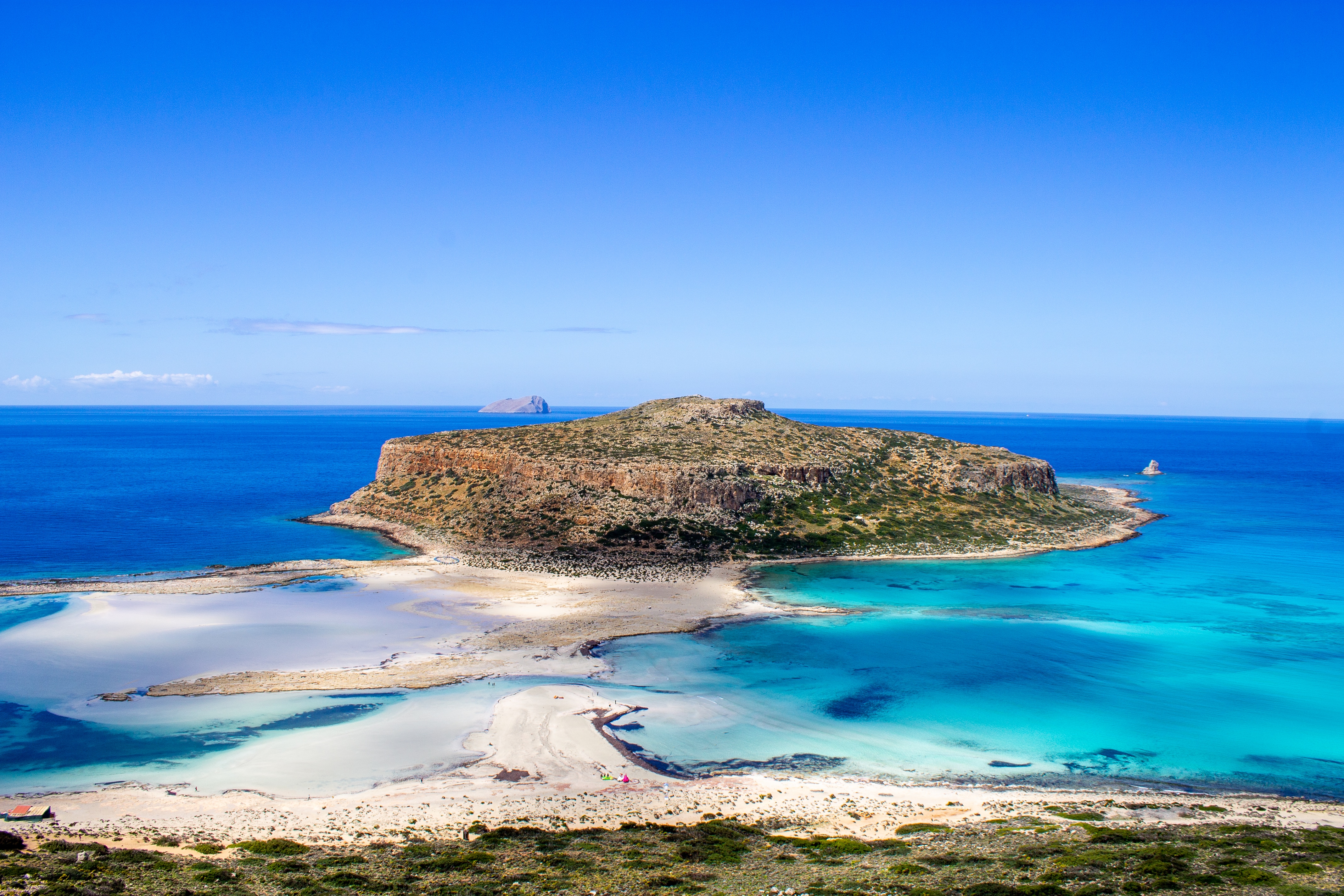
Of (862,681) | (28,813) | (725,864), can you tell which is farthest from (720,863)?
(28,813)

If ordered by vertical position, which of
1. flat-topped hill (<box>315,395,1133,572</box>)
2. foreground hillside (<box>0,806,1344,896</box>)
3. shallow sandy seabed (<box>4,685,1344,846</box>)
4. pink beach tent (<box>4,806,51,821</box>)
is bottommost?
shallow sandy seabed (<box>4,685,1344,846</box>)

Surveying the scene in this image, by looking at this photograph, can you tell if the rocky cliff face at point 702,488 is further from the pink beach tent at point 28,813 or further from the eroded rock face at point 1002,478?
the pink beach tent at point 28,813

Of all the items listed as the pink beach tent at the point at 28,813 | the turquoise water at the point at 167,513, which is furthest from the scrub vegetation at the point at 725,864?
the turquoise water at the point at 167,513

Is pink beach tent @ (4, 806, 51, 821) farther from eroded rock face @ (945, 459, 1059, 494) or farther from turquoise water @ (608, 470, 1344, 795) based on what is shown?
eroded rock face @ (945, 459, 1059, 494)

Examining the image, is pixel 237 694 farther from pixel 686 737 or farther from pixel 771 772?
pixel 771 772

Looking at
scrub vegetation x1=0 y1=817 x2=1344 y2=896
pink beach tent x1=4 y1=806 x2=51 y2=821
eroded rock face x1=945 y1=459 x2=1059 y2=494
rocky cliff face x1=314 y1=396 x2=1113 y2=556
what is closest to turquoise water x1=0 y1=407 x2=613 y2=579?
rocky cliff face x1=314 y1=396 x2=1113 y2=556

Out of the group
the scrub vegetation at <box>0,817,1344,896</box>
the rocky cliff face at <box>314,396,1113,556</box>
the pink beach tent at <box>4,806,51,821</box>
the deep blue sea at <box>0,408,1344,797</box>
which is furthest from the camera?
the rocky cliff face at <box>314,396,1113,556</box>

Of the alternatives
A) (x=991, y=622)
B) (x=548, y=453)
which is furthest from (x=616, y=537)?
(x=991, y=622)
